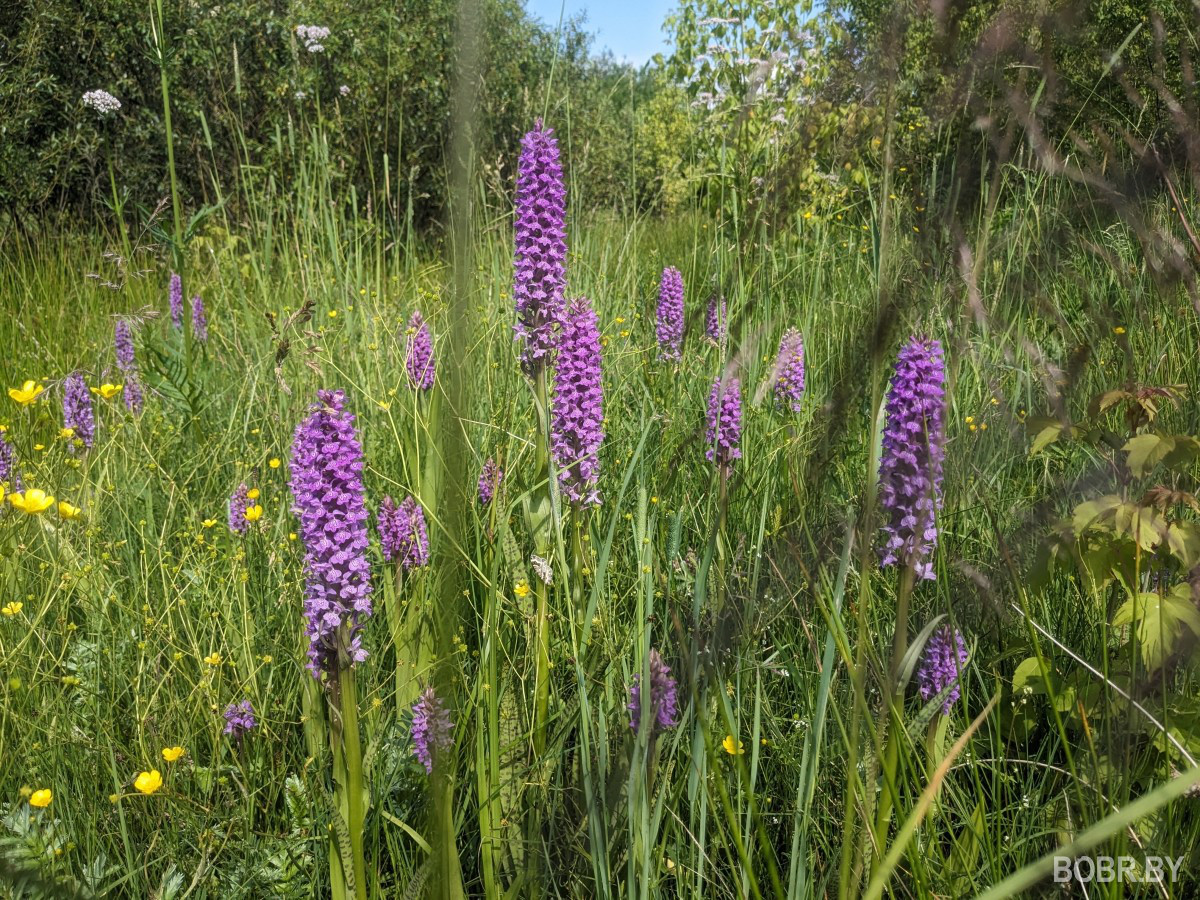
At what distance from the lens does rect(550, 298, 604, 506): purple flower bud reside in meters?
1.80

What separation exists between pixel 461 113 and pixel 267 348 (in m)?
3.15

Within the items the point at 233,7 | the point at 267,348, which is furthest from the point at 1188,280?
the point at 233,7

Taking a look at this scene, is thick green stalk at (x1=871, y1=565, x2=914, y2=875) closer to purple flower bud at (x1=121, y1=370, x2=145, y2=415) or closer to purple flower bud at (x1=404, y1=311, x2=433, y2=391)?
purple flower bud at (x1=404, y1=311, x2=433, y2=391)

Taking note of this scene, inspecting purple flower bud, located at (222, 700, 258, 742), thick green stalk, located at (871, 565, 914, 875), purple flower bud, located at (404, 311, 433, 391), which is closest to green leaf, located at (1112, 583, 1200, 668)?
thick green stalk, located at (871, 565, 914, 875)

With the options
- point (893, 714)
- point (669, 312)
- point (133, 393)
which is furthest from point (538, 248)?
point (133, 393)

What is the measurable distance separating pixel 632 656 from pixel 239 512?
1022 mm

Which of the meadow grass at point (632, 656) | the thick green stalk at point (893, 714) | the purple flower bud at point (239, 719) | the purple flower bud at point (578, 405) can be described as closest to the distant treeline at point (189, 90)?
the meadow grass at point (632, 656)

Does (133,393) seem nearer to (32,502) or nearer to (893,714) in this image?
(32,502)

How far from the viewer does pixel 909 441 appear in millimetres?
1169

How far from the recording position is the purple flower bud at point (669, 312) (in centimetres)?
286

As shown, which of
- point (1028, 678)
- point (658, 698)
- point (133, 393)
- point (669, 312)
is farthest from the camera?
point (669, 312)

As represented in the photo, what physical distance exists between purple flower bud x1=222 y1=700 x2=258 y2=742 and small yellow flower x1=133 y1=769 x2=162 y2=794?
18 centimetres

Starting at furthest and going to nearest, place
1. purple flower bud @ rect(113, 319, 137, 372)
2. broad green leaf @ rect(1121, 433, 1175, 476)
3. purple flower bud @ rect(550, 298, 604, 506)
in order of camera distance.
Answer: purple flower bud @ rect(113, 319, 137, 372) → purple flower bud @ rect(550, 298, 604, 506) → broad green leaf @ rect(1121, 433, 1175, 476)

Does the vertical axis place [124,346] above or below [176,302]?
below
